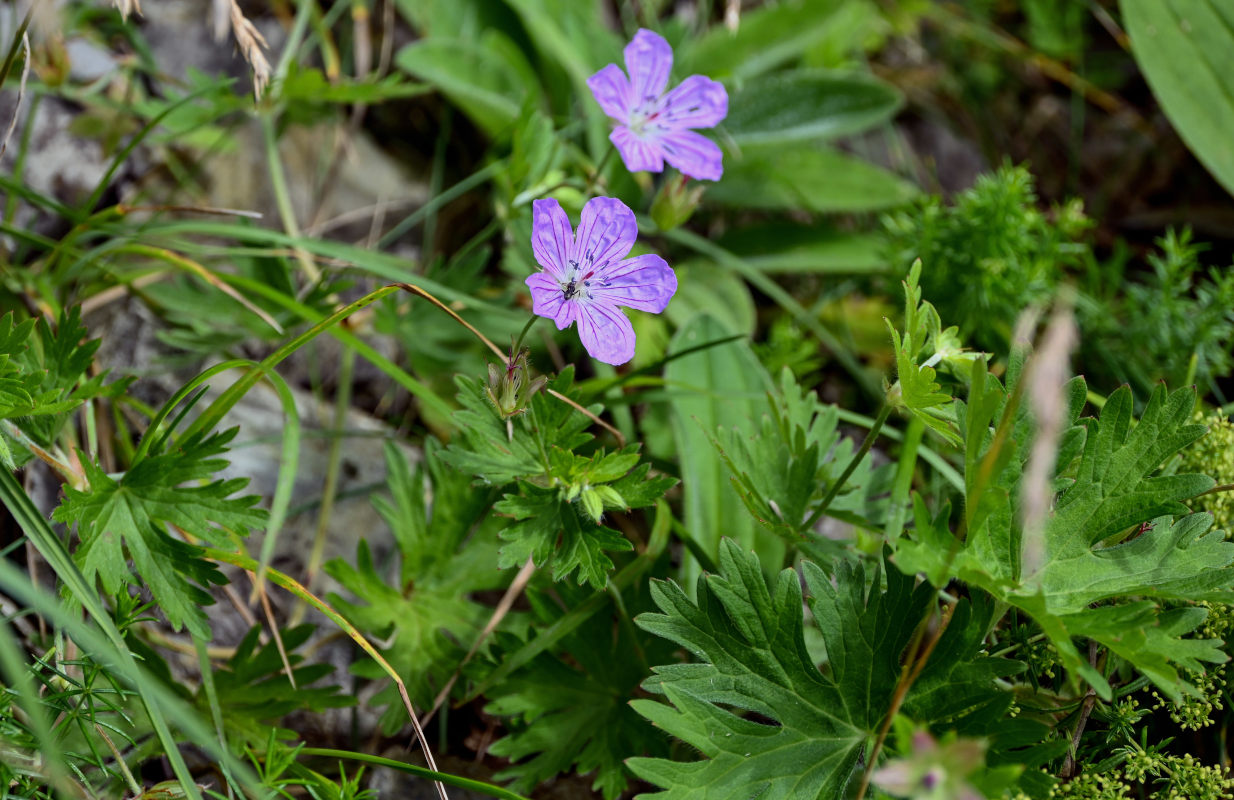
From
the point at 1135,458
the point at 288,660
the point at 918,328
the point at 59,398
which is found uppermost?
the point at 59,398

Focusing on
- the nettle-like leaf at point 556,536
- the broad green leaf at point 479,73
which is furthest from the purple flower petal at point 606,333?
the broad green leaf at point 479,73

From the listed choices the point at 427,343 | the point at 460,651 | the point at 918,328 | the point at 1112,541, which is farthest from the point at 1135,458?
the point at 427,343

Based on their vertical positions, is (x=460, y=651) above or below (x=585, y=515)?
below

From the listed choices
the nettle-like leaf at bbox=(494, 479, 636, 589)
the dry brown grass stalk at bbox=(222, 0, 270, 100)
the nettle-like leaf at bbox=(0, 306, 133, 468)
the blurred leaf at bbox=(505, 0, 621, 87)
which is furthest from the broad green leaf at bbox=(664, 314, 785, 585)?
the nettle-like leaf at bbox=(0, 306, 133, 468)

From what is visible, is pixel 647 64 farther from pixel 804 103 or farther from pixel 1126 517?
pixel 1126 517

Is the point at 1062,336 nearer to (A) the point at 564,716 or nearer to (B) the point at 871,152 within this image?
(A) the point at 564,716

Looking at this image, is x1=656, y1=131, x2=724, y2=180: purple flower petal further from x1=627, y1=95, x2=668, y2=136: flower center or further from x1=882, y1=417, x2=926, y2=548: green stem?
x1=882, y1=417, x2=926, y2=548: green stem

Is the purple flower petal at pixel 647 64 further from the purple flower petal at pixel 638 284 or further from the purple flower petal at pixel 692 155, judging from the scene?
the purple flower petal at pixel 638 284
